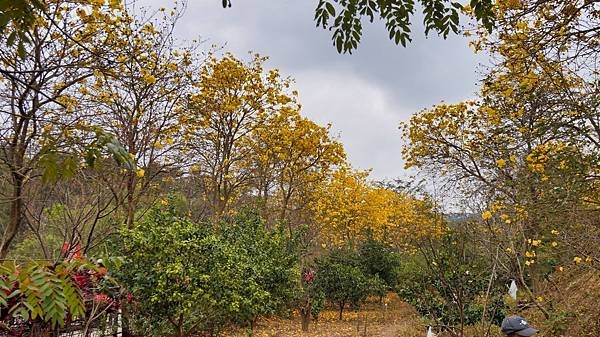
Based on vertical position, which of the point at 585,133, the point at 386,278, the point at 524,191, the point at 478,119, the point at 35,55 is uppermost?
the point at 478,119

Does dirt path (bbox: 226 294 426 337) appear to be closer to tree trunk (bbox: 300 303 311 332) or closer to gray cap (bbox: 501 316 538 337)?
tree trunk (bbox: 300 303 311 332)

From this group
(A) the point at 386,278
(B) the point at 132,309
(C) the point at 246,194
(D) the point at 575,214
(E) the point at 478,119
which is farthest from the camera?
(A) the point at 386,278

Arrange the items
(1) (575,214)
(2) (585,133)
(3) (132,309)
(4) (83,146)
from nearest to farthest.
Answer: (4) (83,146), (2) (585,133), (1) (575,214), (3) (132,309)

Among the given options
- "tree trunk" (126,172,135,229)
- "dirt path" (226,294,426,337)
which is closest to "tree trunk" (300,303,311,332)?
"dirt path" (226,294,426,337)

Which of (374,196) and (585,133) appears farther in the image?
(374,196)

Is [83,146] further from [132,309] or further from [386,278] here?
[386,278]

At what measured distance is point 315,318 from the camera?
45.2 feet

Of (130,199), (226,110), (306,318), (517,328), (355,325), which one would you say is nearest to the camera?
(517,328)

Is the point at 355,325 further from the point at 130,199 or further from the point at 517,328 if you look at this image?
the point at 517,328

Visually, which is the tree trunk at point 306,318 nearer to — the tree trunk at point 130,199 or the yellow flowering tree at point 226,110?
the yellow flowering tree at point 226,110

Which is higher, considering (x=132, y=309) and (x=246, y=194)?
(x=246, y=194)

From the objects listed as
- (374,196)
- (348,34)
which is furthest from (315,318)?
(348,34)

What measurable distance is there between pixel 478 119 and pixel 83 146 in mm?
9421

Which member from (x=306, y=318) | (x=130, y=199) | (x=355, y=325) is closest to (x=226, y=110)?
(x=130, y=199)
